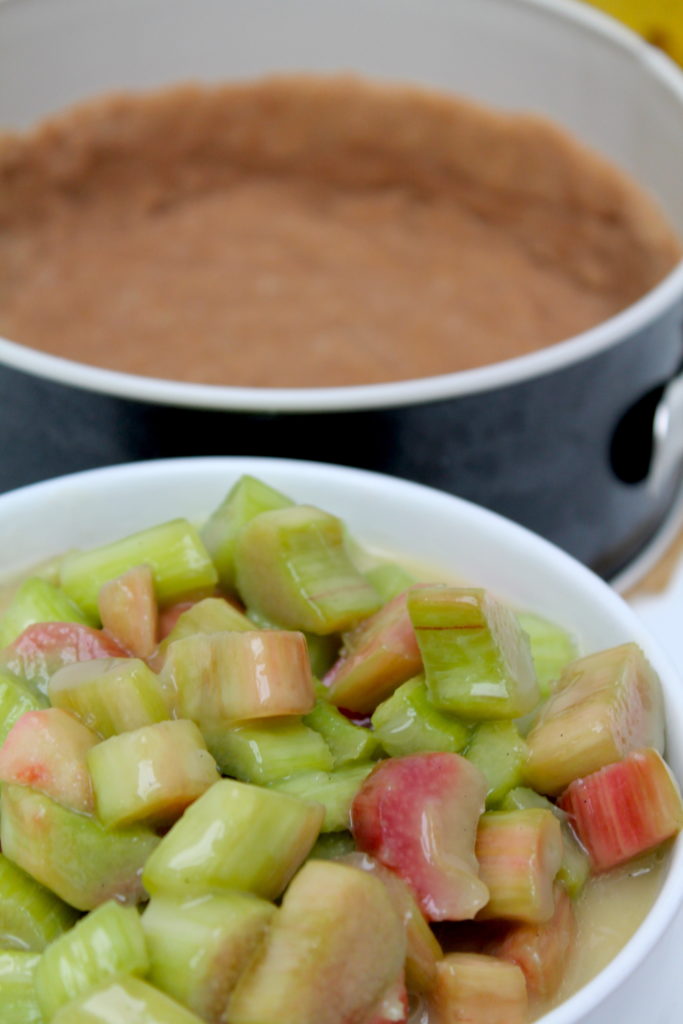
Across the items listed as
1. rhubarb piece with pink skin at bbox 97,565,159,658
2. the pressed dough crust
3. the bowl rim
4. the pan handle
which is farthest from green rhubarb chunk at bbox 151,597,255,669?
the pressed dough crust

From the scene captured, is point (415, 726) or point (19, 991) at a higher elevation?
point (415, 726)

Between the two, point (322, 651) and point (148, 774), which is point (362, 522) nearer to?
point (322, 651)

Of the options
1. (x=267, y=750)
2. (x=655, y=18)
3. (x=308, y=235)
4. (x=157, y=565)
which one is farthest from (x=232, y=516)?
(x=655, y=18)

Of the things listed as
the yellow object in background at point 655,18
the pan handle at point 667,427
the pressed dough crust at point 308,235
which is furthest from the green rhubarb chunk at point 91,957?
the yellow object in background at point 655,18

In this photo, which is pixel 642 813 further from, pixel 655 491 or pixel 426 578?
pixel 655 491

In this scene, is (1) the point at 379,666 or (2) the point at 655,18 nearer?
(1) the point at 379,666

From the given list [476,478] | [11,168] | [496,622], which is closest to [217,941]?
[496,622]

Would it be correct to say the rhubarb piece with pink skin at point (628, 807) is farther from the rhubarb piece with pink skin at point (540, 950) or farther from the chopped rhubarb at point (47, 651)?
the chopped rhubarb at point (47, 651)
